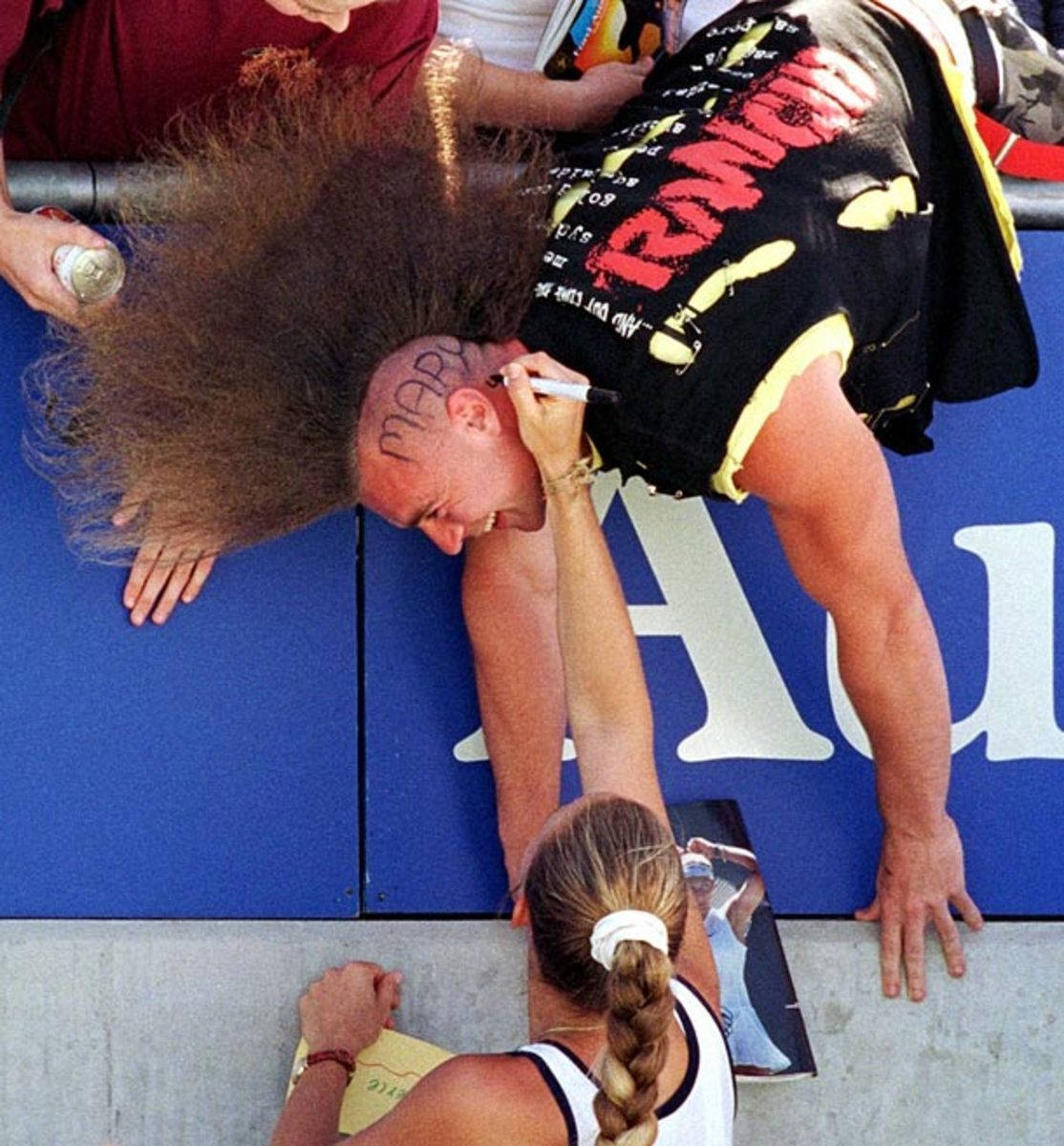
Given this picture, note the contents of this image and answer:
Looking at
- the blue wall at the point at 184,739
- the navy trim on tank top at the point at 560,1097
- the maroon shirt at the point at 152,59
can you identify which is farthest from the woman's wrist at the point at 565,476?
the navy trim on tank top at the point at 560,1097

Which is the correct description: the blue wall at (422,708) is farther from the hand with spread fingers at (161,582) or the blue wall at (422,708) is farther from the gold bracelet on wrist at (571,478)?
the gold bracelet on wrist at (571,478)

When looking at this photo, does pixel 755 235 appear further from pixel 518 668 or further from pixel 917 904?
pixel 917 904

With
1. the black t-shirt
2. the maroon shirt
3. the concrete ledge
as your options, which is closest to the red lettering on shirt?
the black t-shirt

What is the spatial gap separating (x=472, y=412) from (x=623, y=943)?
Result: 0.71 m

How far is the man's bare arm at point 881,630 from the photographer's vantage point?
2391 mm

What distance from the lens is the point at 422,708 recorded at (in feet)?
9.32

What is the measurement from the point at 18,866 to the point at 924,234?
1.57 metres

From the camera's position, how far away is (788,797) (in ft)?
9.46

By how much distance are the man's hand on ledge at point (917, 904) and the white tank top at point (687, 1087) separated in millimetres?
531

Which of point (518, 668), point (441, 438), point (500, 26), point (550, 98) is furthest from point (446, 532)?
point (500, 26)

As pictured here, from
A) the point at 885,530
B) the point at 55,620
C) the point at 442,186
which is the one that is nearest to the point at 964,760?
the point at 885,530

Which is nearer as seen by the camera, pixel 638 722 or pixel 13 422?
pixel 638 722

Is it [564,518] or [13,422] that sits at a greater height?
[564,518]

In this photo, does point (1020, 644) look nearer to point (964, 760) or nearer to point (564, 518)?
point (964, 760)
